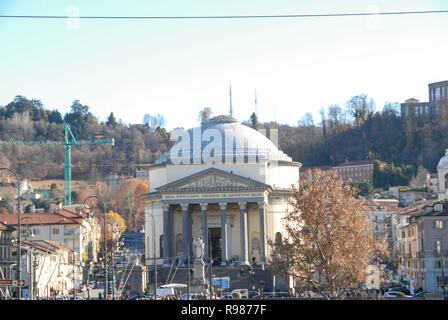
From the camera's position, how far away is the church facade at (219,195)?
3533 inches

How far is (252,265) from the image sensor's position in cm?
8838

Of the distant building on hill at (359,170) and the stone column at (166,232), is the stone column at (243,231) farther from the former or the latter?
the distant building on hill at (359,170)

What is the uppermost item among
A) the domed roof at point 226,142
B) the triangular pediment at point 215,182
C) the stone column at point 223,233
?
the domed roof at point 226,142

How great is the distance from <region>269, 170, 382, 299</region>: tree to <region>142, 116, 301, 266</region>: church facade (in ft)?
97.7

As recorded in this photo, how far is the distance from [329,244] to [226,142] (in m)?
45.0

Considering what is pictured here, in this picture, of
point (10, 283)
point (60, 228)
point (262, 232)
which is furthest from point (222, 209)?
point (10, 283)

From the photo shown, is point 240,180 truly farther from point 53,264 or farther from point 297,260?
point 297,260

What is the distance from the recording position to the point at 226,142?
99625mm

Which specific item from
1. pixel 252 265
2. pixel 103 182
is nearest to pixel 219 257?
pixel 252 265

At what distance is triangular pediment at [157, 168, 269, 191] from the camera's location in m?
89.5

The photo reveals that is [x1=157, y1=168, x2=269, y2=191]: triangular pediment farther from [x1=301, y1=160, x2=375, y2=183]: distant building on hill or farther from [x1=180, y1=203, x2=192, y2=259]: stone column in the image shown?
[x1=301, y1=160, x2=375, y2=183]: distant building on hill

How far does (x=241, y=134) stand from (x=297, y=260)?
4509 cm

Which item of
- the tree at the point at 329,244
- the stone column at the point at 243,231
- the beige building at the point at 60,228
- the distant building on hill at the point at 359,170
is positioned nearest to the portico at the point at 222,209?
the stone column at the point at 243,231

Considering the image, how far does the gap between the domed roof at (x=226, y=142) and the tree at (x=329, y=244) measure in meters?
37.7
